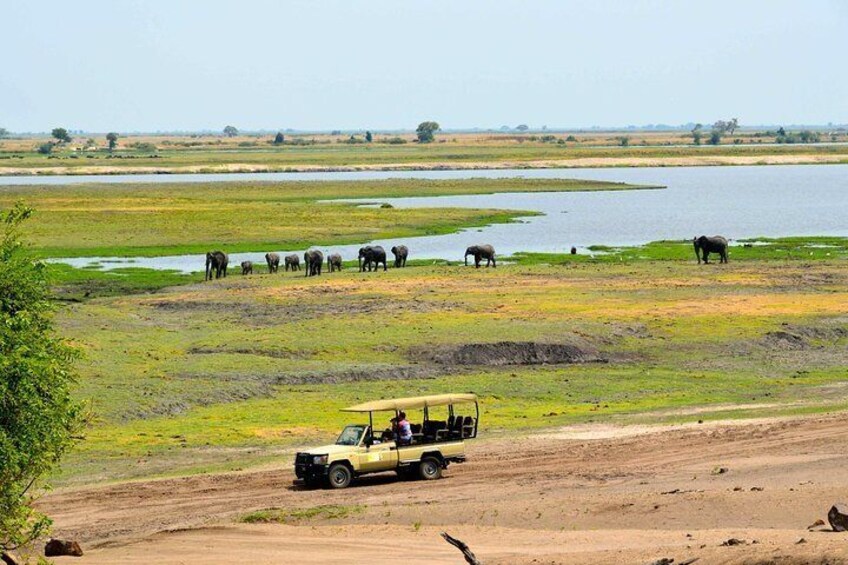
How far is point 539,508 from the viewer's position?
25.7 meters

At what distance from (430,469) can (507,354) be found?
1538 centimetres

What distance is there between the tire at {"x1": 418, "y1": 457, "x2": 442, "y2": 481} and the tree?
9270 millimetres

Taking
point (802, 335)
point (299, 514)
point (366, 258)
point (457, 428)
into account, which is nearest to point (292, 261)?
point (366, 258)

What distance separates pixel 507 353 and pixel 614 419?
30.8 ft

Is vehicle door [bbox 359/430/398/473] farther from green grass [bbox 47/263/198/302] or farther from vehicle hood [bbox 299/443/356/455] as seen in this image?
green grass [bbox 47/263/198/302]

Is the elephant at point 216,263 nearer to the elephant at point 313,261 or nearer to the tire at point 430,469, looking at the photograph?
the elephant at point 313,261

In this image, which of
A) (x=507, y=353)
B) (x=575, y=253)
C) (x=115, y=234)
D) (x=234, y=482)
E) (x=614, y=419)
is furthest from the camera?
(x=115, y=234)

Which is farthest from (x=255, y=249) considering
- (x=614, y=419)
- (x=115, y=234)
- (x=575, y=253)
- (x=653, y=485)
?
(x=653, y=485)

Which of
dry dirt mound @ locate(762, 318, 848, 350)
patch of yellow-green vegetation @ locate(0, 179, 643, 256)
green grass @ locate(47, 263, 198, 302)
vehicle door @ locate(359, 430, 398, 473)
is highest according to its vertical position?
vehicle door @ locate(359, 430, 398, 473)

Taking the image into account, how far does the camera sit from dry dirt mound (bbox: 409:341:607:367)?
4481cm

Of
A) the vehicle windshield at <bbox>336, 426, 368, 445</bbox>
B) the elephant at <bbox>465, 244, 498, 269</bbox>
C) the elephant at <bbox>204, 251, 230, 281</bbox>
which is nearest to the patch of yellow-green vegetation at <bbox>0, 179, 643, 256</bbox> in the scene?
the elephant at <bbox>204, 251, 230, 281</bbox>

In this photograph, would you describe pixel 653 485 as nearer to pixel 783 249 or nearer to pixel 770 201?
pixel 783 249

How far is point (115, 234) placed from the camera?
88.5 m

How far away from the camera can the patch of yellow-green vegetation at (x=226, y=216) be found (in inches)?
3324
